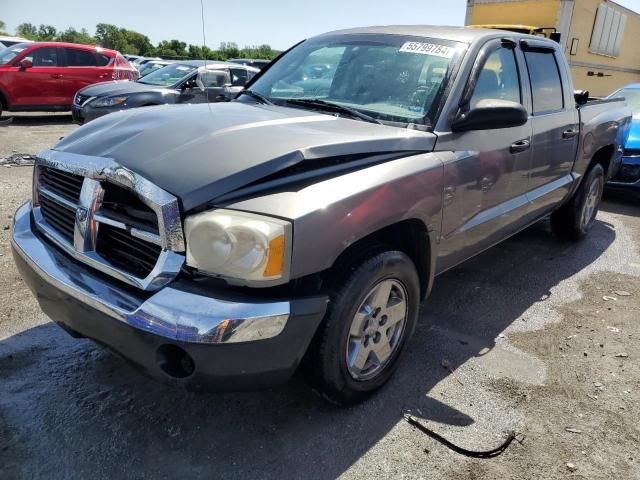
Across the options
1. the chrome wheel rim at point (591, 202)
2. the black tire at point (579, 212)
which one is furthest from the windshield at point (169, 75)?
the chrome wheel rim at point (591, 202)

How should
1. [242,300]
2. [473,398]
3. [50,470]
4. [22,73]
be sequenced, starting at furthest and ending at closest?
[22,73]
[473,398]
[50,470]
[242,300]

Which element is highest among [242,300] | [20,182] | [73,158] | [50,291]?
[73,158]

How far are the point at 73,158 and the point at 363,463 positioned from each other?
6.26 feet

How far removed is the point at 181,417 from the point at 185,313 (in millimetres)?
864

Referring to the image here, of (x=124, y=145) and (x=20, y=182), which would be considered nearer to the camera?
(x=124, y=145)

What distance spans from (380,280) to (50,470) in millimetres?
1613

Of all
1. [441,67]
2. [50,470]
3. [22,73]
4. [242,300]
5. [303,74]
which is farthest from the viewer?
[22,73]

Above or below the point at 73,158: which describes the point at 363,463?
below

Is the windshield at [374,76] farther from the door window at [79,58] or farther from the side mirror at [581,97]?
the door window at [79,58]

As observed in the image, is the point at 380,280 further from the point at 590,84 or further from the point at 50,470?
the point at 590,84

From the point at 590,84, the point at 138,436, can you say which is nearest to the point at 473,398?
the point at 138,436

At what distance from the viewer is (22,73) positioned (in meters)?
11.9

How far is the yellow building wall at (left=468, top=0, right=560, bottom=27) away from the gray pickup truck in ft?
27.1

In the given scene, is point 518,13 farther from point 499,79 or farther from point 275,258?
point 275,258
